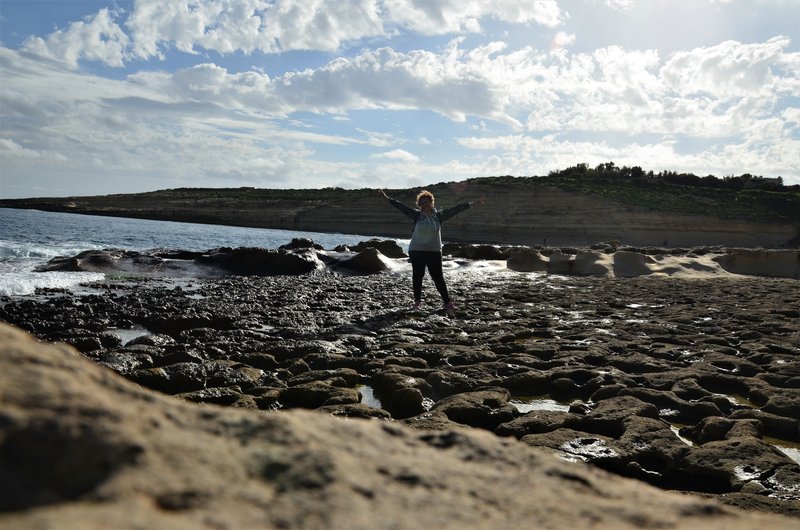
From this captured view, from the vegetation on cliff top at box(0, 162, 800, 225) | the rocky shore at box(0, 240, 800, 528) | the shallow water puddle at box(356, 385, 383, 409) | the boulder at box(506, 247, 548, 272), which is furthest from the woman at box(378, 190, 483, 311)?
the vegetation on cliff top at box(0, 162, 800, 225)

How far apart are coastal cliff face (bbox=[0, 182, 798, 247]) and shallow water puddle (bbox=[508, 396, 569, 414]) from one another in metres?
46.1

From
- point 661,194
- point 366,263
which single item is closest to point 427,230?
point 366,263

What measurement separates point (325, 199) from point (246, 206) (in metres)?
10.4

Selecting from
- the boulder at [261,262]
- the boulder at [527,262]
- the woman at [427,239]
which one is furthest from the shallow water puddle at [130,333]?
the boulder at [527,262]

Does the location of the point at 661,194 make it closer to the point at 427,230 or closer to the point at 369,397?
the point at 427,230

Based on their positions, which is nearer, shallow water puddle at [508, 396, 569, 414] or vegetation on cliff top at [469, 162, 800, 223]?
shallow water puddle at [508, 396, 569, 414]

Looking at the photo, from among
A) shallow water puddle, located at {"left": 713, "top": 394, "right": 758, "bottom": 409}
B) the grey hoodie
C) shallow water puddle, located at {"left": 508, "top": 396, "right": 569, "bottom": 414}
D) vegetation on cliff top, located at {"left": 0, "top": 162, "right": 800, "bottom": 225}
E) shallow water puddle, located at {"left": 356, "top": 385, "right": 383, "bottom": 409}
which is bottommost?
shallow water puddle, located at {"left": 356, "top": 385, "right": 383, "bottom": 409}

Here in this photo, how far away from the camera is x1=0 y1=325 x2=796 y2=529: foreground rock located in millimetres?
1374

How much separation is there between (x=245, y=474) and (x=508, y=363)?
5560 mm

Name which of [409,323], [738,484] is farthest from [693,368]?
[409,323]

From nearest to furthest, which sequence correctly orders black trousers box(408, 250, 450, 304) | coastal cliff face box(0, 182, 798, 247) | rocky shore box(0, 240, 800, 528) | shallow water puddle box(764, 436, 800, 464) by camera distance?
rocky shore box(0, 240, 800, 528) → shallow water puddle box(764, 436, 800, 464) → black trousers box(408, 250, 450, 304) → coastal cliff face box(0, 182, 798, 247)

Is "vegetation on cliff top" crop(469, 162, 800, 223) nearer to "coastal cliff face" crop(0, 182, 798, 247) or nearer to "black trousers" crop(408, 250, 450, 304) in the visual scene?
"coastal cliff face" crop(0, 182, 798, 247)

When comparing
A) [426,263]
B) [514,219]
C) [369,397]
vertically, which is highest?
[514,219]

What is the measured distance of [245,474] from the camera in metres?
1.59
